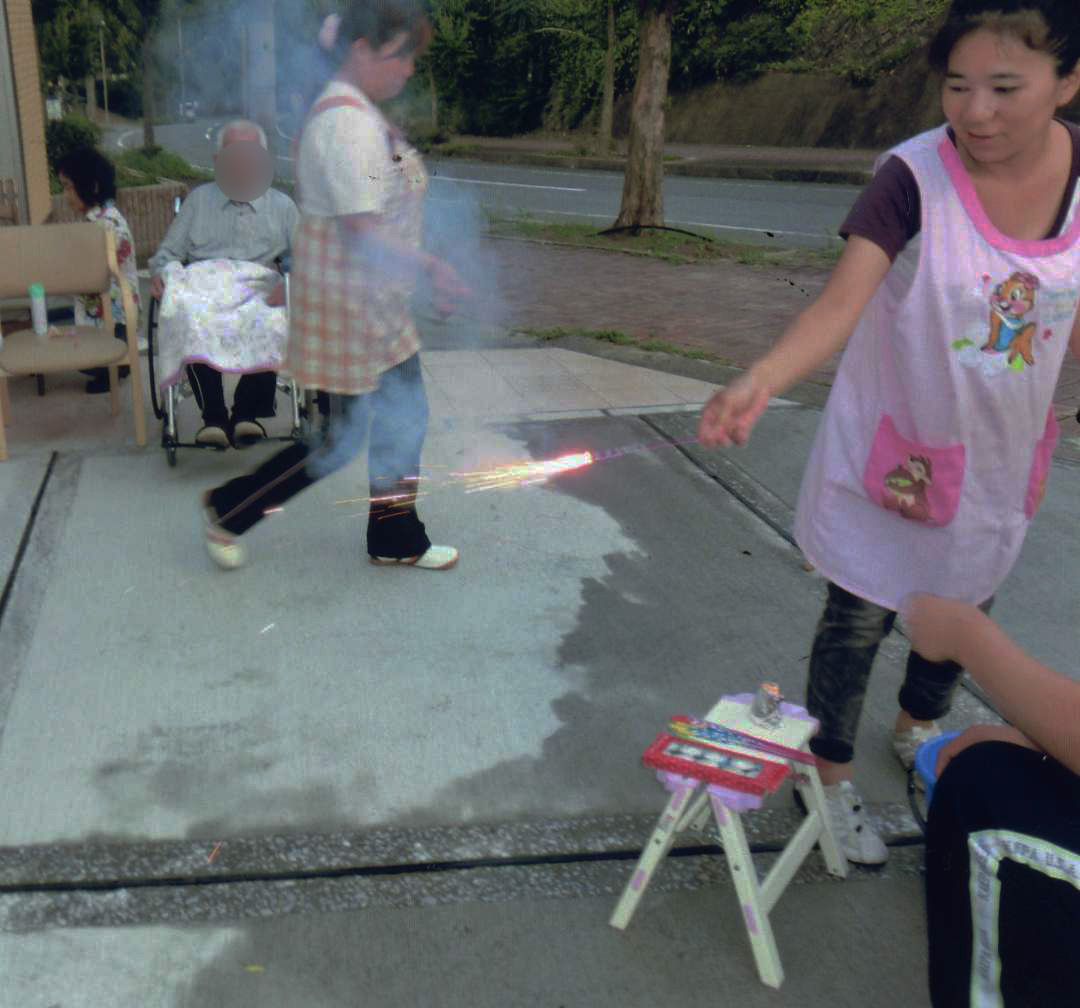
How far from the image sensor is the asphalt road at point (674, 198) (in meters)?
14.3

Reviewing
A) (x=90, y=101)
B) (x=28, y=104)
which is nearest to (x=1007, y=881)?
(x=28, y=104)

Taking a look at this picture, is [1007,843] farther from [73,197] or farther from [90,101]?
[90,101]

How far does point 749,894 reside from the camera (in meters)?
2.21

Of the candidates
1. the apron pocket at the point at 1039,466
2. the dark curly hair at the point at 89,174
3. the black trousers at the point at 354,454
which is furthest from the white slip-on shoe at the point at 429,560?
the dark curly hair at the point at 89,174

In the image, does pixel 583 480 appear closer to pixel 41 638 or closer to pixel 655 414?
pixel 655 414

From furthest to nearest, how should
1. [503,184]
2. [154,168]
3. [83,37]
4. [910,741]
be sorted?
[503,184] → [154,168] → [83,37] → [910,741]

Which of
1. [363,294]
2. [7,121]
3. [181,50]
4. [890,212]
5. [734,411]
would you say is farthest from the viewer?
[7,121]

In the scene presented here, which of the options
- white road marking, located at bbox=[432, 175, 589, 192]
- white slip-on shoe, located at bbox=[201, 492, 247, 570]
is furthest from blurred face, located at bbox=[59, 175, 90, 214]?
white road marking, located at bbox=[432, 175, 589, 192]

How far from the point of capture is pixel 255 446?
5109mm

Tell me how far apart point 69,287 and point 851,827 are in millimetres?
4396

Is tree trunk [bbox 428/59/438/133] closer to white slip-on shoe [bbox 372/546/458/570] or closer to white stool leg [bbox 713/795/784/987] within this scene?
white slip-on shoe [bbox 372/546/458/570]

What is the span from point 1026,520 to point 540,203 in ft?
51.0

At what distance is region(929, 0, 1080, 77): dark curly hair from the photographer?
1964 mm

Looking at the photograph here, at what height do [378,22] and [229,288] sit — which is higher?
[378,22]
